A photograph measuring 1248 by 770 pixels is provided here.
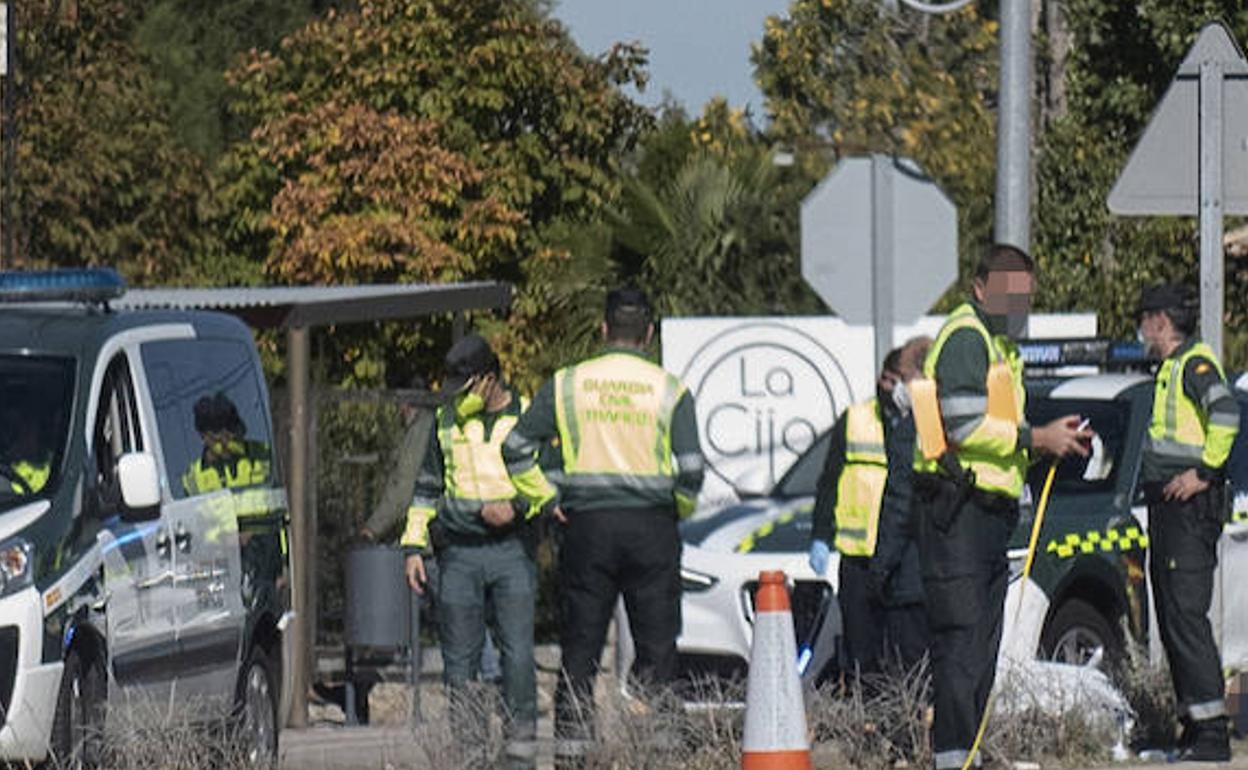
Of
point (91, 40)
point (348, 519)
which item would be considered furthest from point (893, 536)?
point (91, 40)

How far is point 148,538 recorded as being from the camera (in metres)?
12.7

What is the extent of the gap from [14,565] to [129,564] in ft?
3.18

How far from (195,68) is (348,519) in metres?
38.2

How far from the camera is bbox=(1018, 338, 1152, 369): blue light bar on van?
53.5ft

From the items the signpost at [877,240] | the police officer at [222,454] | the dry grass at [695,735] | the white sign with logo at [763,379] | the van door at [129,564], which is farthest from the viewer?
the white sign with logo at [763,379]

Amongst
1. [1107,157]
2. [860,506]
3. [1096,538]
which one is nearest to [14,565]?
[860,506]

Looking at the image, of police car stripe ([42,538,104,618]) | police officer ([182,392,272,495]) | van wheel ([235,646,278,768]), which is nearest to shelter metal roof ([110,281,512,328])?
police officer ([182,392,272,495])

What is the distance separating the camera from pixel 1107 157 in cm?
3722

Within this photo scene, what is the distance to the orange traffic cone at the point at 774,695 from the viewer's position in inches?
424

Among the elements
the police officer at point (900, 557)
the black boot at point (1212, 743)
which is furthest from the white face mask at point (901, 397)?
the black boot at point (1212, 743)

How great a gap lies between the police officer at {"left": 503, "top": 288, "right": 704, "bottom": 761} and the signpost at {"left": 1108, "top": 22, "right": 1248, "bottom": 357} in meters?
2.60

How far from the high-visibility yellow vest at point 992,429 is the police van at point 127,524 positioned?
2.88m

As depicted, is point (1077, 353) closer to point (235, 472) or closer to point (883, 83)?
point (235, 472)

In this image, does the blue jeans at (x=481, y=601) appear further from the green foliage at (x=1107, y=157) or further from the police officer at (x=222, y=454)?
the green foliage at (x=1107, y=157)
